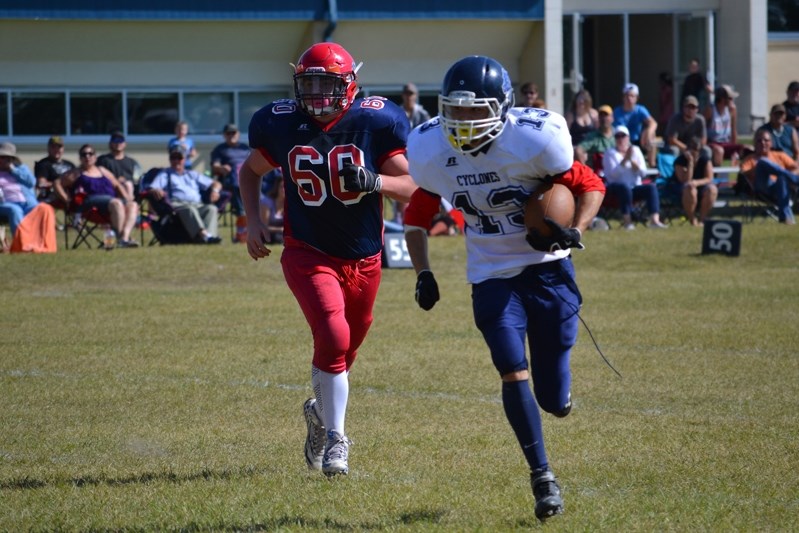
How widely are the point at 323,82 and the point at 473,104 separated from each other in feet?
3.71

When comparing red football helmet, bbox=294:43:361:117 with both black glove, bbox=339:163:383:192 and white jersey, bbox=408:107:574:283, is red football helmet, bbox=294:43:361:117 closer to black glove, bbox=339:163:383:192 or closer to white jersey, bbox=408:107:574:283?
black glove, bbox=339:163:383:192

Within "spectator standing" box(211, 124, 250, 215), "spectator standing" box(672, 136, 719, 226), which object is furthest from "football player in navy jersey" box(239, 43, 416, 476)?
"spectator standing" box(672, 136, 719, 226)

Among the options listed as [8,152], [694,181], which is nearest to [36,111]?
[8,152]

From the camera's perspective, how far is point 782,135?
60.0ft

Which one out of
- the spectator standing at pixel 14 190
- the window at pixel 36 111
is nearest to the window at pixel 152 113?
the window at pixel 36 111

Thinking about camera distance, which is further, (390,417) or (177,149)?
(177,149)

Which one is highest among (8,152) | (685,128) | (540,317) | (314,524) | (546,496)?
(685,128)

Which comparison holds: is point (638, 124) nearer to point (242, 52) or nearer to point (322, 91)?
point (242, 52)

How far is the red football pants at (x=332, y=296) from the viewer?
18.4ft

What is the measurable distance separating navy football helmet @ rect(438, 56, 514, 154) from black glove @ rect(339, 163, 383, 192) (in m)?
0.69

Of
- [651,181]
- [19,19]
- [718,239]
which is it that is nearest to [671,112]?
[651,181]

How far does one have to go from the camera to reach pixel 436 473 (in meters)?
5.65

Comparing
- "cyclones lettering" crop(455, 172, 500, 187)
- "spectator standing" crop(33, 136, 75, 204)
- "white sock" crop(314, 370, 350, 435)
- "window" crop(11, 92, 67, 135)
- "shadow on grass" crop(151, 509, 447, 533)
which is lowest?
"shadow on grass" crop(151, 509, 447, 533)

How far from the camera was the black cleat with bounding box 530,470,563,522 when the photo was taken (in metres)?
4.61
